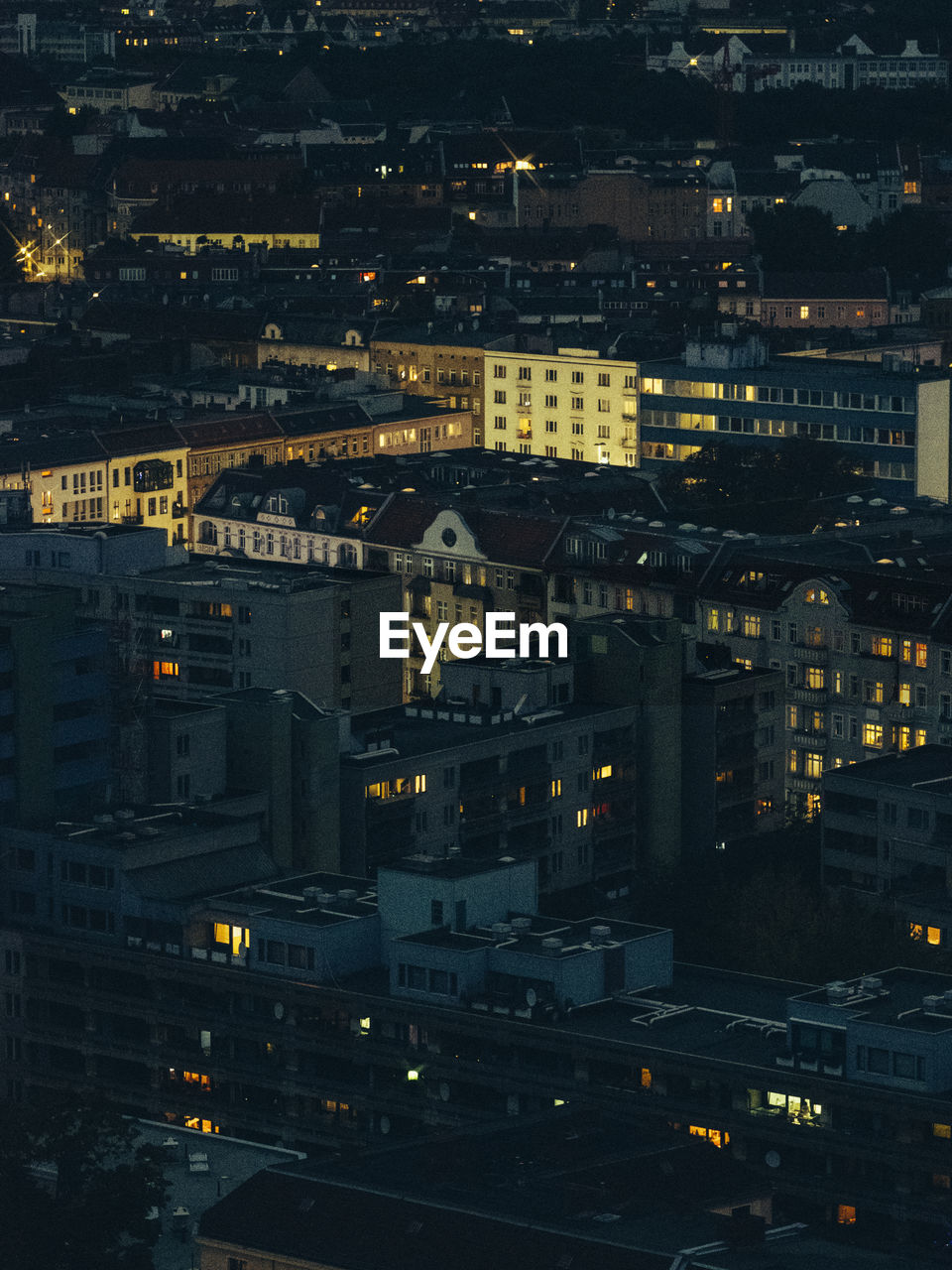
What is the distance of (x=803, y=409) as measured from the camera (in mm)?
157000

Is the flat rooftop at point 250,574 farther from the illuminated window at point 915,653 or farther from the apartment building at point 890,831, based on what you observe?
the apartment building at point 890,831

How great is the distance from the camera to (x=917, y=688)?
4535 inches

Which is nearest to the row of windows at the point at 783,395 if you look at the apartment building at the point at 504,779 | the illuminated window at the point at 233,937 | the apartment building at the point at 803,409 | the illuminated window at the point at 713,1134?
the apartment building at the point at 803,409

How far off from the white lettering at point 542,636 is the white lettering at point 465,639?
1596 mm

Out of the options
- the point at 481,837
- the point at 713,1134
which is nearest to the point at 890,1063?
the point at 713,1134

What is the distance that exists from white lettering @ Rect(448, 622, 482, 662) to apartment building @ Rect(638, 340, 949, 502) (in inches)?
1180

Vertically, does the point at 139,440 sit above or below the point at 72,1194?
above

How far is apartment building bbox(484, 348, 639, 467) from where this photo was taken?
166m

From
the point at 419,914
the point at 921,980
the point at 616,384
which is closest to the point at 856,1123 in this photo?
the point at 921,980

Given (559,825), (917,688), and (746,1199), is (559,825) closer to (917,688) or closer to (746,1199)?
(917,688)

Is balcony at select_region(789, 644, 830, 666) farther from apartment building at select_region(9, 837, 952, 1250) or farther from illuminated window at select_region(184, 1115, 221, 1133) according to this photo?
illuminated window at select_region(184, 1115, 221, 1133)

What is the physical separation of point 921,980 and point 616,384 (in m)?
84.1

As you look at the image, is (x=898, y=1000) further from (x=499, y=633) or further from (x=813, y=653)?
(x=499, y=633)
